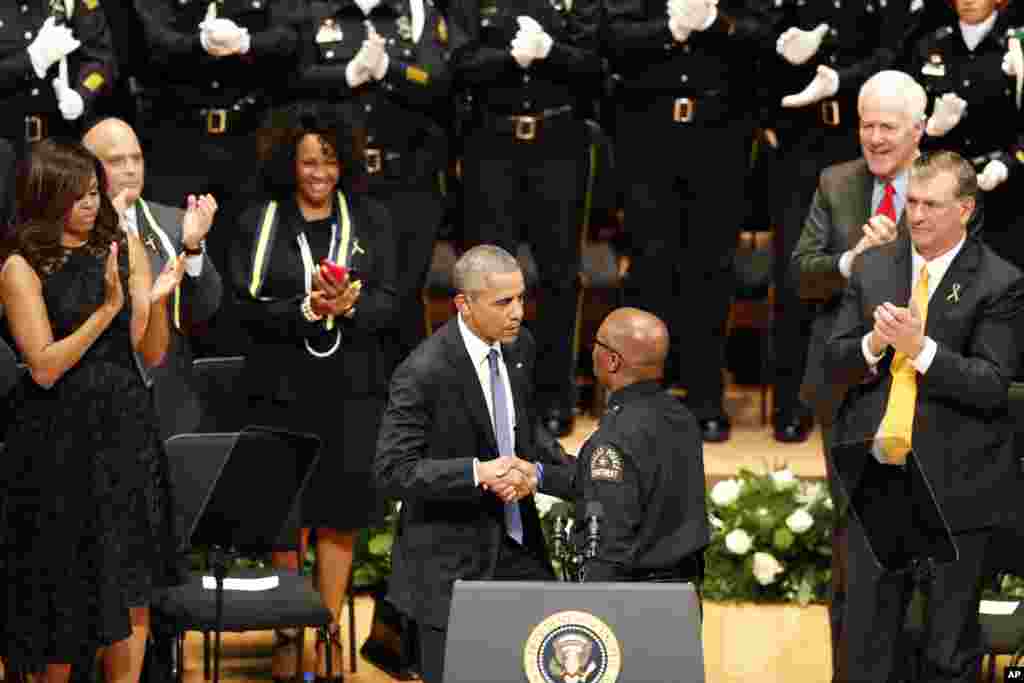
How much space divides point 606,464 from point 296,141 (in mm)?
2213

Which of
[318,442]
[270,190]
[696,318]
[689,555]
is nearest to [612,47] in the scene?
[696,318]

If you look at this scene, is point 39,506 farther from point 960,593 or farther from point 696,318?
point 696,318

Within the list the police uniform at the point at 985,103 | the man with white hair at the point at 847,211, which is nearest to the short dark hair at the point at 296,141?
the man with white hair at the point at 847,211

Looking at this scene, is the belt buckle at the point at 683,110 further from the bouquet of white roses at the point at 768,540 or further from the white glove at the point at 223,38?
the white glove at the point at 223,38

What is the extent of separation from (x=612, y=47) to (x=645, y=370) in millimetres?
3148

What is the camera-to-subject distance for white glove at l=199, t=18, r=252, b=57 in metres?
8.05

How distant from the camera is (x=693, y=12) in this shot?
8.26m

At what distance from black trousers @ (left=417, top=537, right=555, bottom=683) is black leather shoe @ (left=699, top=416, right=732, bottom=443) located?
2823 millimetres

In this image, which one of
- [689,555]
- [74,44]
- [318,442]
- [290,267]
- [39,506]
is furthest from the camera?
[74,44]

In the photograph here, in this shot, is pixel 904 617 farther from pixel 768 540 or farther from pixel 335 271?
pixel 335 271

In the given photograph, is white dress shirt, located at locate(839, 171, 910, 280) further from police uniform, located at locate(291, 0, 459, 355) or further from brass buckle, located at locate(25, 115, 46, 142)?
brass buckle, located at locate(25, 115, 46, 142)

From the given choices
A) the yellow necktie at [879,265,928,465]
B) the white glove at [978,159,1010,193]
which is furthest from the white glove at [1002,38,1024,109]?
the yellow necktie at [879,265,928,465]

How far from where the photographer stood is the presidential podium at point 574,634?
4.55m

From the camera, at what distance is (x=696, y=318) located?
8.54 m
